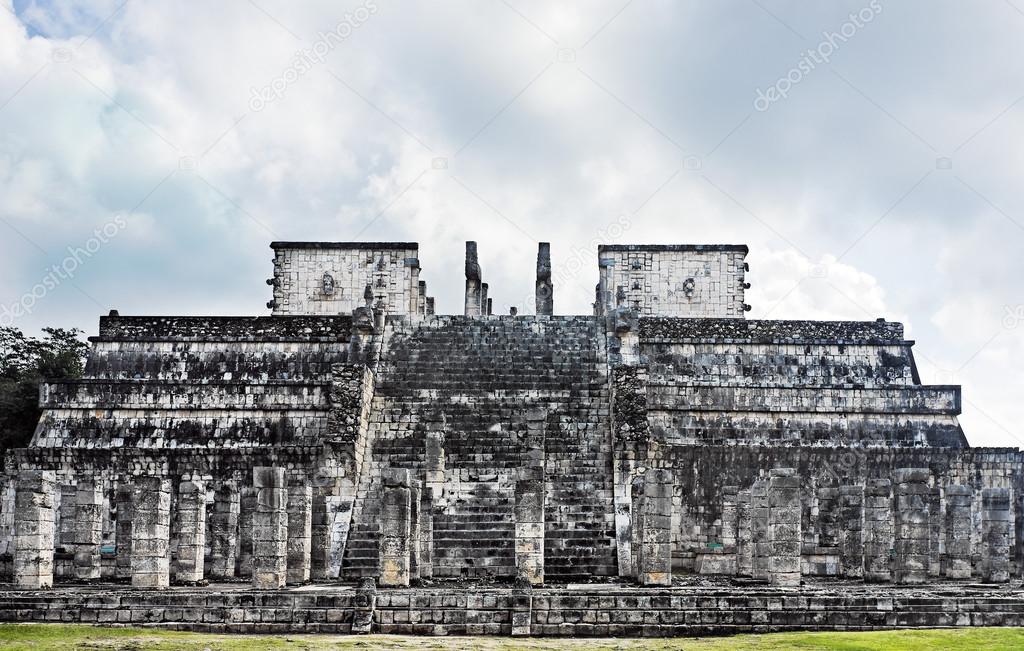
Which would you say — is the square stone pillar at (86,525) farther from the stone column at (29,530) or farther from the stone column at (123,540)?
the stone column at (29,530)

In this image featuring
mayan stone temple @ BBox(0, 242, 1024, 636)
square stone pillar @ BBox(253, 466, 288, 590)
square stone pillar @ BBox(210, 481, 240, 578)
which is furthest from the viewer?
square stone pillar @ BBox(210, 481, 240, 578)

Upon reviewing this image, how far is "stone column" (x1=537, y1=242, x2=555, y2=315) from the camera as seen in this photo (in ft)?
100

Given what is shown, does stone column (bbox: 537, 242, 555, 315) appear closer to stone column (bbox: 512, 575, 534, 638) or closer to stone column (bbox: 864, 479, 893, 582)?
stone column (bbox: 864, 479, 893, 582)

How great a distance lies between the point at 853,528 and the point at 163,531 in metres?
11.0

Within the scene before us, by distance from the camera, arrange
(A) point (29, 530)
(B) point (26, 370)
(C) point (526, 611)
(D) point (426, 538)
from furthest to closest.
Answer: (B) point (26, 370), (D) point (426, 538), (A) point (29, 530), (C) point (526, 611)

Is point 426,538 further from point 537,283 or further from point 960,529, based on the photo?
point 537,283

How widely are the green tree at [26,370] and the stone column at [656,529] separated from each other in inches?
757

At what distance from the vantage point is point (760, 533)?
18328 millimetres

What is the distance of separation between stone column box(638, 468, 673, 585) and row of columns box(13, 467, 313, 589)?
5.29 metres

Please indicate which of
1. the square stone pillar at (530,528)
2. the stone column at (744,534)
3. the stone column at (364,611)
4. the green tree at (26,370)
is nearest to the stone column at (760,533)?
the stone column at (744,534)

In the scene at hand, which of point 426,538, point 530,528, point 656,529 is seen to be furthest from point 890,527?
point 426,538

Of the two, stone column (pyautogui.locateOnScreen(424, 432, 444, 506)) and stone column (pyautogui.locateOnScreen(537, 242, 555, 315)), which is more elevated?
stone column (pyautogui.locateOnScreen(537, 242, 555, 315))

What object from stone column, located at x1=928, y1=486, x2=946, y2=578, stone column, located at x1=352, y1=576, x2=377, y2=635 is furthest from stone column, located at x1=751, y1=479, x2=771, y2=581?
stone column, located at x1=352, y1=576, x2=377, y2=635

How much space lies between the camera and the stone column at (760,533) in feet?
59.7
